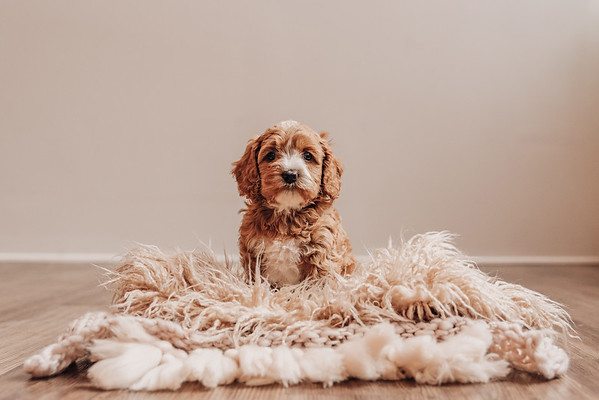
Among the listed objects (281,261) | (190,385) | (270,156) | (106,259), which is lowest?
(106,259)

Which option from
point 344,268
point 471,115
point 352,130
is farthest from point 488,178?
point 344,268

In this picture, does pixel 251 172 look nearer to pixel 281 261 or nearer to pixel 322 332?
pixel 281 261

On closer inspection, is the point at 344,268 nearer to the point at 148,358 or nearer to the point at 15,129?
the point at 148,358

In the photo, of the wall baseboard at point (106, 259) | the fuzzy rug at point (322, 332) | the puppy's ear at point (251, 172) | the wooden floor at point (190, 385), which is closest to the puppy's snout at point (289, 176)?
the puppy's ear at point (251, 172)

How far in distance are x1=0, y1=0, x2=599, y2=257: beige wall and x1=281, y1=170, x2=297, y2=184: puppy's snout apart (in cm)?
169

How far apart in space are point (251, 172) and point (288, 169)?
0.44ft

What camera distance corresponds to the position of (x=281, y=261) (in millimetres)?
1287

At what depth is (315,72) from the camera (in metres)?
2.90

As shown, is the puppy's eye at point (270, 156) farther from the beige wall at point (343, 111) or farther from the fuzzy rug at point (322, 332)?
the beige wall at point (343, 111)

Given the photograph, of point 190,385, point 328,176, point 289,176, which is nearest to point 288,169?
point 289,176

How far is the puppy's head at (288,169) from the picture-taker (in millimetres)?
1220

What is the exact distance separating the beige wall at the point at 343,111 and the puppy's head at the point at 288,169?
1.58 meters

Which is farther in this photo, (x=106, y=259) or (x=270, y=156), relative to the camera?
(x=106, y=259)

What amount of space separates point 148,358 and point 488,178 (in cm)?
245
